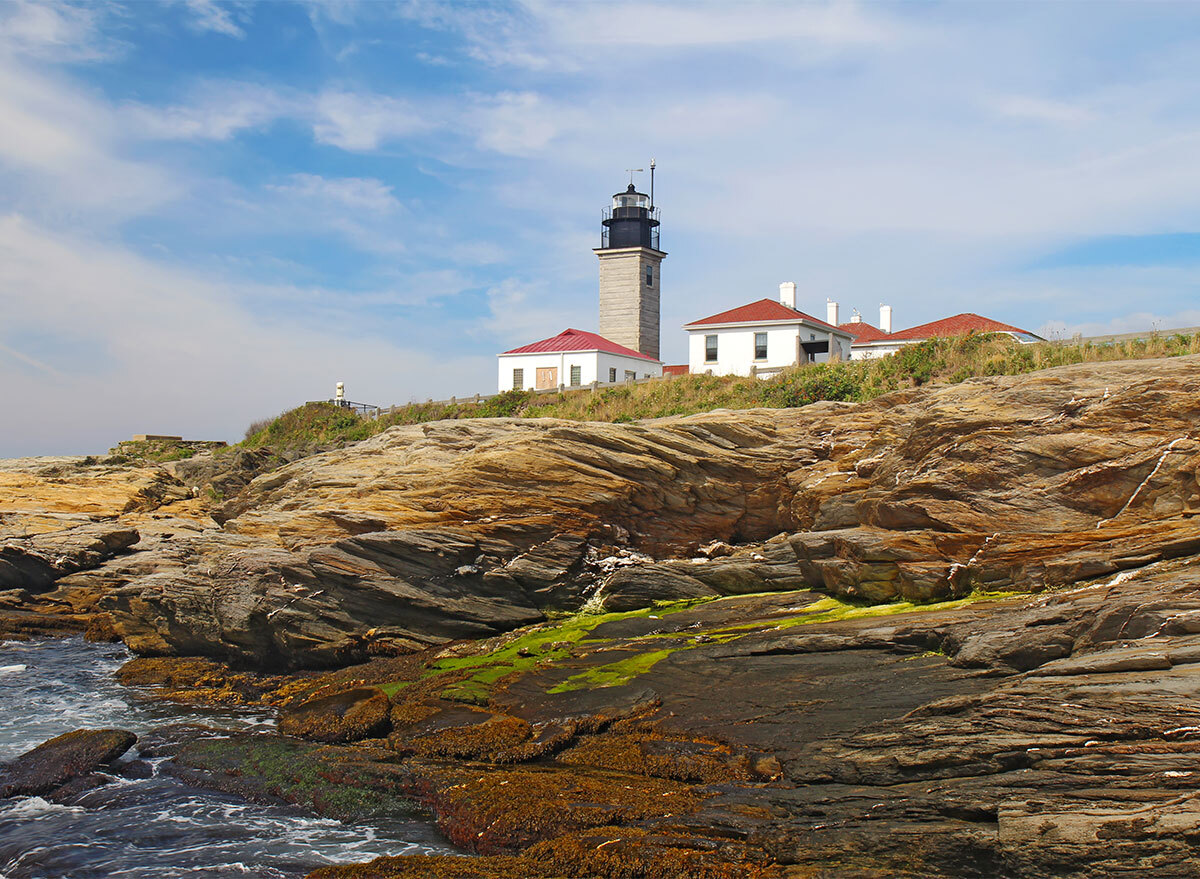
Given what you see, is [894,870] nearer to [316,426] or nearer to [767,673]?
[767,673]

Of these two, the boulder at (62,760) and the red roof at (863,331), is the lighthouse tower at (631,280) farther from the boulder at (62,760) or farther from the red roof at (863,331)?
the boulder at (62,760)

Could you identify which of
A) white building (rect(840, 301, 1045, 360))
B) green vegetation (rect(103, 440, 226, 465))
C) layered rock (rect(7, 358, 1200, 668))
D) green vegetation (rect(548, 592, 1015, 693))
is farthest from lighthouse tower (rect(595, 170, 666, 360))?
green vegetation (rect(548, 592, 1015, 693))

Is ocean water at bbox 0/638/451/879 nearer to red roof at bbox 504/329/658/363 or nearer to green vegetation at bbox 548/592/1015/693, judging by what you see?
green vegetation at bbox 548/592/1015/693

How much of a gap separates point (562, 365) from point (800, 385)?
22.5 metres

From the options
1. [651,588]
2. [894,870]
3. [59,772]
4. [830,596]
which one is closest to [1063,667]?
[894,870]

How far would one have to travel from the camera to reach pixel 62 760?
15.0 m

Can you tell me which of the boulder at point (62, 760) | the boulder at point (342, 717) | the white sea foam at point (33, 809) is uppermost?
the boulder at point (342, 717)

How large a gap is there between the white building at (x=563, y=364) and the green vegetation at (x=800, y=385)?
5394 mm

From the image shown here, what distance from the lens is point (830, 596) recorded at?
61.6 ft

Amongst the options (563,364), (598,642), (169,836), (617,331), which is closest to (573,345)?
(563,364)

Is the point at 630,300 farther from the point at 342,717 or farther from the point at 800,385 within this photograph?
the point at 342,717

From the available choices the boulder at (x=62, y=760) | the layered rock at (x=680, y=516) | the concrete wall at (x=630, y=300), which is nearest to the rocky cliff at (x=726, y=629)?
the layered rock at (x=680, y=516)

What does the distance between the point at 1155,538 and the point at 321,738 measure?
14250 millimetres

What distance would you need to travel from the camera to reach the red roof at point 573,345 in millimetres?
56062
